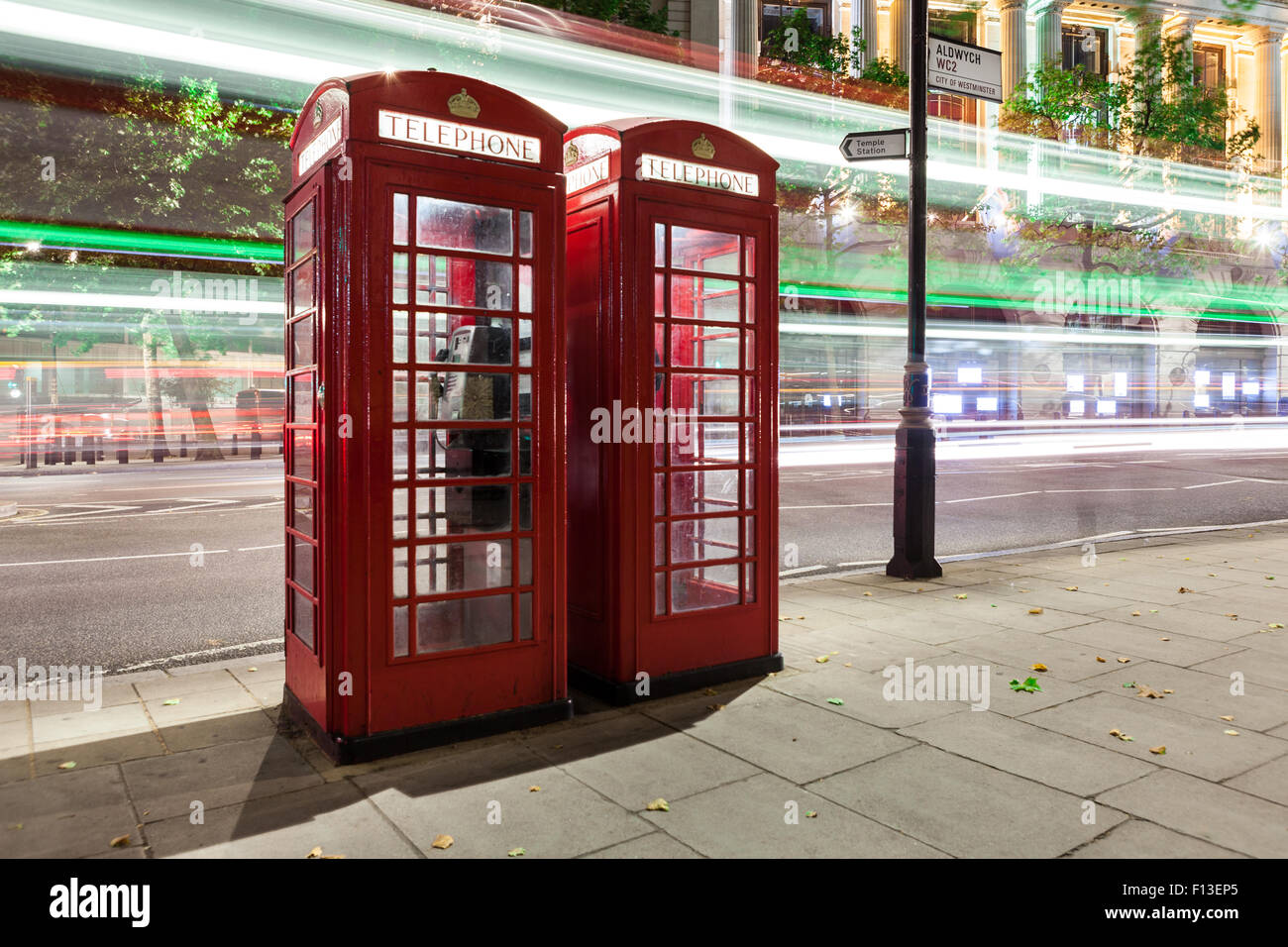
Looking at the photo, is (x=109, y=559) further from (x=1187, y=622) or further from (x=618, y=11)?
(x=618, y=11)

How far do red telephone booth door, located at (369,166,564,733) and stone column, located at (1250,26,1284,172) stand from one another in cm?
5037

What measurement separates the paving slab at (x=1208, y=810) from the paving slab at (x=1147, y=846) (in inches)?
2.2

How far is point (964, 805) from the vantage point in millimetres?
3322

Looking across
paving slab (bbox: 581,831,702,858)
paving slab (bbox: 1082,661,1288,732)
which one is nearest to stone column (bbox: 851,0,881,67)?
paving slab (bbox: 1082,661,1288,732)

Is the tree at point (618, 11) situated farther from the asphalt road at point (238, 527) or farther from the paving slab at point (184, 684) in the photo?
the paving slab at point (184, 684)

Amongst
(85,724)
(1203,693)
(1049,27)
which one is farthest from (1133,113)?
(85,724)

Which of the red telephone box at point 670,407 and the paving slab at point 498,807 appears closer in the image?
the paving slab at point 498,807

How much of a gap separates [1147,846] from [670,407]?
2813mm

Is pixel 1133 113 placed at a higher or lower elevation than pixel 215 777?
higher

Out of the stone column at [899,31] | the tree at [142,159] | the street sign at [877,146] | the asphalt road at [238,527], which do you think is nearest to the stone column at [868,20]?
the stone column at [899,31]

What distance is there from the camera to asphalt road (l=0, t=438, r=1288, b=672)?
20.9ft

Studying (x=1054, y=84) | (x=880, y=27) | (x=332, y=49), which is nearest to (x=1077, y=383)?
(x=1054, y=84)

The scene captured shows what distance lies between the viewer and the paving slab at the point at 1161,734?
12.3ft

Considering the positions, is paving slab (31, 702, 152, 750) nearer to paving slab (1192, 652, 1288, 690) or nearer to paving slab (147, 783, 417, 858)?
paving slab (147, 783, 417, 858)
